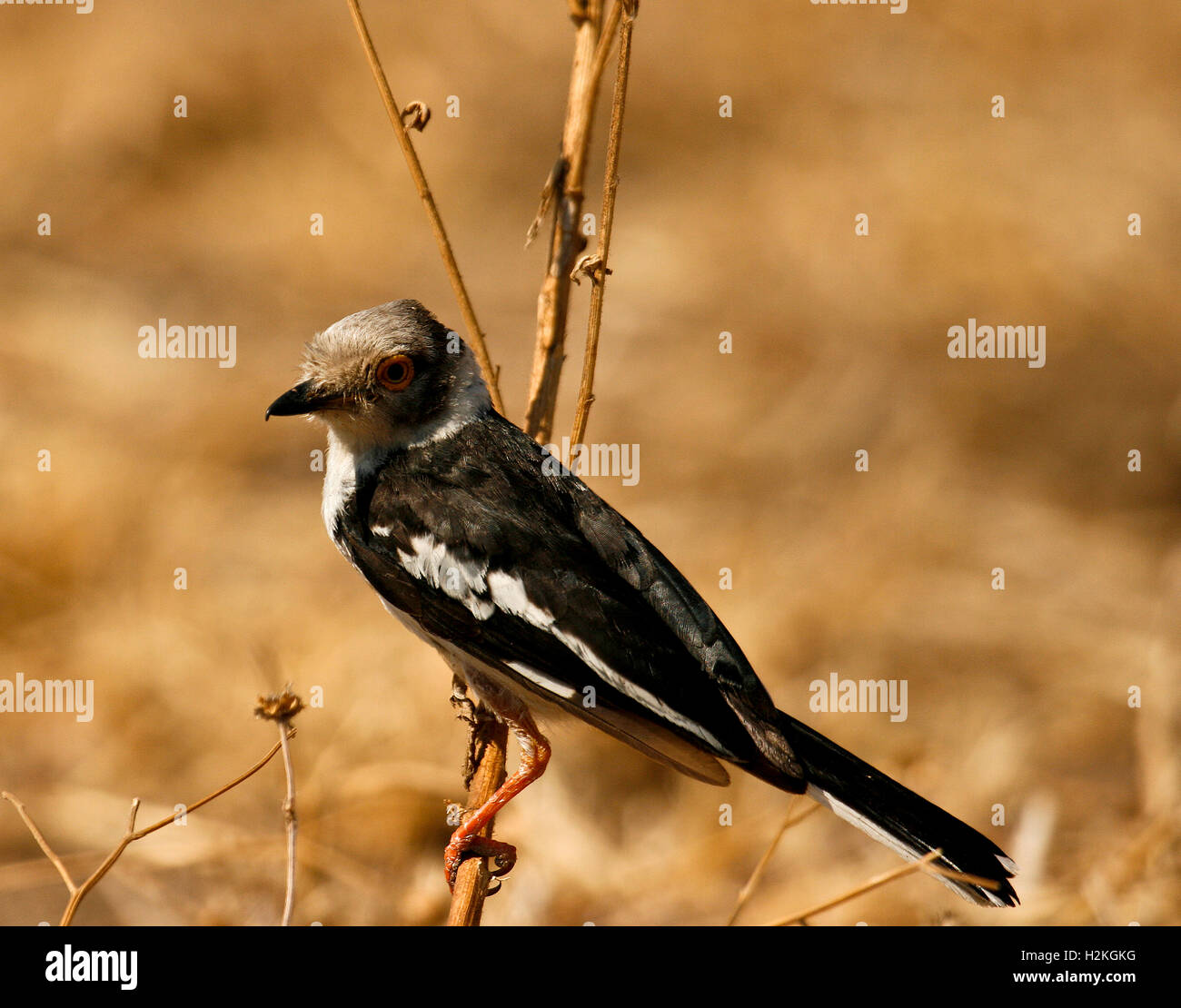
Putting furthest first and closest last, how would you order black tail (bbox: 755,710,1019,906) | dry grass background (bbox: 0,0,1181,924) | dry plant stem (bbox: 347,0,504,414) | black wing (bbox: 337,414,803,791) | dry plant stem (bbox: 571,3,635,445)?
dry grass background (bbox: 0,0,1181,924) → black wing (bbox: 337,414,803,791) → black tail (bbox: 755,710,1019,906) → dry plant stem (bbox: 347,0,504,414) → dry plant stem (bbox: 571,3,635,445)

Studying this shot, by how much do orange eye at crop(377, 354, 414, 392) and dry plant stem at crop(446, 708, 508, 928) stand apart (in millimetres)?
1138

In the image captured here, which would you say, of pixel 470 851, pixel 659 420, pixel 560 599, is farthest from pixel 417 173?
pixel 659 420

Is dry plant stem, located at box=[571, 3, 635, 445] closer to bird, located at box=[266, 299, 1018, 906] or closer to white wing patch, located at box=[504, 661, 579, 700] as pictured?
bird, located at box=[266, 299, 1018, 906]

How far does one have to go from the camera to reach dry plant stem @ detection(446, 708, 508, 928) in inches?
128

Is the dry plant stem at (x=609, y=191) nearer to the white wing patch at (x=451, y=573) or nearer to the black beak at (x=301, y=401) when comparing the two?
the white wing patch at (x=451, y=573)

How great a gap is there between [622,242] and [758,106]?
6.34 ft

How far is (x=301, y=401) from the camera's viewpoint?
11.9 feet

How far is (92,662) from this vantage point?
669 centimetres

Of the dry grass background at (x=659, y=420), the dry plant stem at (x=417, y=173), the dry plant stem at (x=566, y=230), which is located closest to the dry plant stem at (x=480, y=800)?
the dry plant stem at (x=566, y=230)

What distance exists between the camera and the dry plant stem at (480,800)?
3260 millimetres

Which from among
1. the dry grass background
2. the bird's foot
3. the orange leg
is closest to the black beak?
the dry grass background

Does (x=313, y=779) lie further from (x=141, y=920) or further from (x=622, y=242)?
(x=622, y=242)

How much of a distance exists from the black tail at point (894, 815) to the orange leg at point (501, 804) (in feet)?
2.59

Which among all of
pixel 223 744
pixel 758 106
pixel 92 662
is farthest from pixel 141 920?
pixel 758 106
